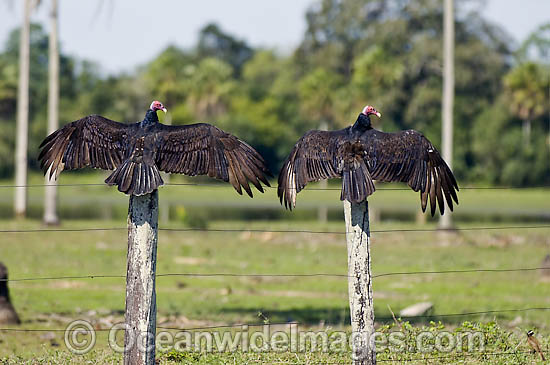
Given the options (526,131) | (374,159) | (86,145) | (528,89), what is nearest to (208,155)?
(86,145)

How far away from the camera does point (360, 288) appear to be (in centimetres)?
721

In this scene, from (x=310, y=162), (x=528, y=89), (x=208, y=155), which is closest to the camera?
(x=208, y=155)

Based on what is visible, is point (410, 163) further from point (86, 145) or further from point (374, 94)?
point (374, 94)

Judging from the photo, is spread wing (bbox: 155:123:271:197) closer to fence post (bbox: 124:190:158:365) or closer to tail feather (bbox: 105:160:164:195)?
tail feather (bbox: 105:160:164:195)

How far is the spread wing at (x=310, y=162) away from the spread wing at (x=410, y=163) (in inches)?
11.0

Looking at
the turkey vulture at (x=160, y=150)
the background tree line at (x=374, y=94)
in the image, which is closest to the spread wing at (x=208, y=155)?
the turkey vulture at (x=160, y=150)

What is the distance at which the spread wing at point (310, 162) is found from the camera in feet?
24.3

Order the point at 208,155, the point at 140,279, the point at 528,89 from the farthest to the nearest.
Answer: the point at 528,89 < the point at 208,155 < the point at 140,279

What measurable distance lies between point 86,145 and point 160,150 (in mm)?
716

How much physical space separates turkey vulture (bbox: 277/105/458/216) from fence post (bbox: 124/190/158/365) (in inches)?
52.2

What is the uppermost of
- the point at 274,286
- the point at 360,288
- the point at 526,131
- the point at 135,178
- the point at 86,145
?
the point at 526,131

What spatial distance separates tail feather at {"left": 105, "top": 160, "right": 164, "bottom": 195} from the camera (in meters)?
6.75

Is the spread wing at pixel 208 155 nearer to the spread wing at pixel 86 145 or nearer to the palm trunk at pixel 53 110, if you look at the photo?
the spread wing at pixel 86 145

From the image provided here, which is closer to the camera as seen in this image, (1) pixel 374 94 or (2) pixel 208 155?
(2) pixel 208 155
